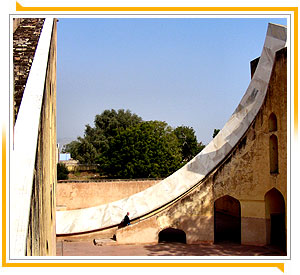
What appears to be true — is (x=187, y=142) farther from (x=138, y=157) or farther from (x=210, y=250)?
(x=210, y=250)

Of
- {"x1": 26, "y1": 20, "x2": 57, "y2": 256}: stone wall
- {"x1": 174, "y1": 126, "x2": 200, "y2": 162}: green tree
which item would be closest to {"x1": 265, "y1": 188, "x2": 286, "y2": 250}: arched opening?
{"x1": 26, "y1": 20, "x2": 57, "y2": 256}: stone wall

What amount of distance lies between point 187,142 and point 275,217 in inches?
791

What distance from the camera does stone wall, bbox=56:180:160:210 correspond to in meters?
12.1

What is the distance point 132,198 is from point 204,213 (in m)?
1.94

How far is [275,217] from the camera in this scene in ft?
28.6

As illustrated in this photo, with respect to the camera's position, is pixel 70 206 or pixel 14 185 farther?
pixel 70 206

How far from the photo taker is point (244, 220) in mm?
8523

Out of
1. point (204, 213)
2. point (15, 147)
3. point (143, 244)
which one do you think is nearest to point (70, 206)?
point (143, 244)

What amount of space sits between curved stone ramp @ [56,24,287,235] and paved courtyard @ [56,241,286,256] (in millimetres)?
689

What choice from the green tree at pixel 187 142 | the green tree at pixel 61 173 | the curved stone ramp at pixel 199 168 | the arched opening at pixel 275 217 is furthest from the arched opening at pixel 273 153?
the green tree at pixel 187 142

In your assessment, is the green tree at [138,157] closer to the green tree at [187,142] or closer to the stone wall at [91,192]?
the stone wall at [91,192]

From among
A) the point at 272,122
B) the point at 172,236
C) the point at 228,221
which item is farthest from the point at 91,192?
the point at 272,122
